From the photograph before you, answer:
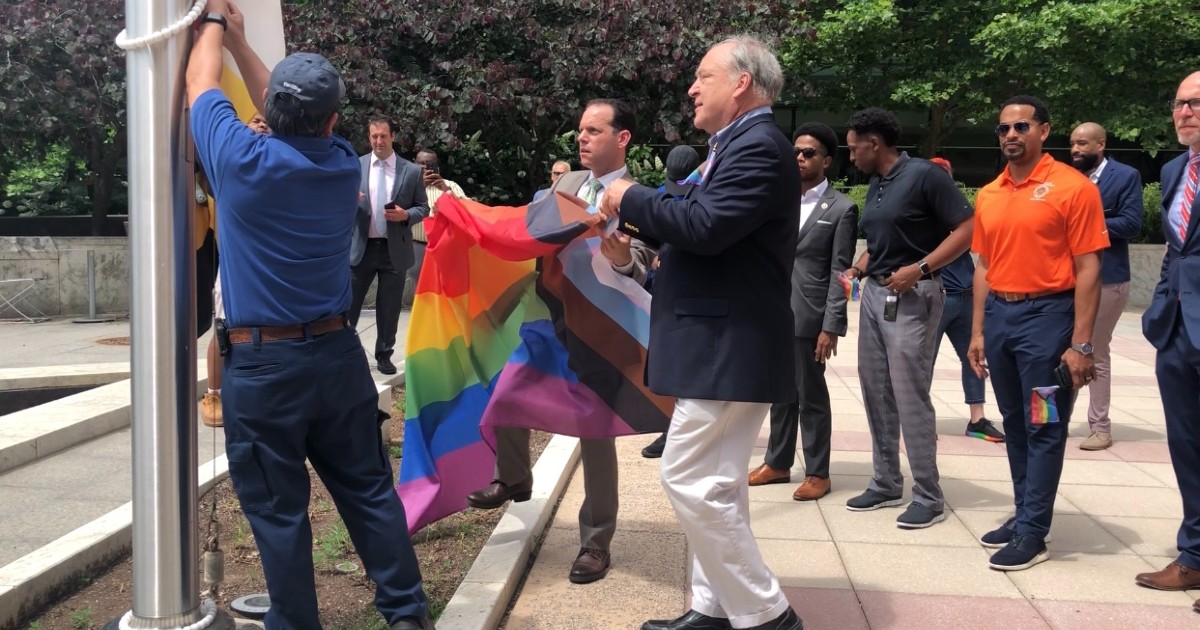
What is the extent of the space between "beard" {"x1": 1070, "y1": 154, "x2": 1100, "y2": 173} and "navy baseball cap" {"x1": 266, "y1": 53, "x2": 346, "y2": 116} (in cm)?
→ 574

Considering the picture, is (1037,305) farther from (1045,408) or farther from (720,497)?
(720,497)

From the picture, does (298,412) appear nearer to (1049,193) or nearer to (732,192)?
(732,192)

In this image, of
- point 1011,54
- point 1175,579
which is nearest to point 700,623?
point 1175,579

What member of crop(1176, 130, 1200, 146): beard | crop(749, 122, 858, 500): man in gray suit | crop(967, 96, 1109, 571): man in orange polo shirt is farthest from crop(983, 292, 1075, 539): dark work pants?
crop(749, 122, 858, 500): man in gray suit

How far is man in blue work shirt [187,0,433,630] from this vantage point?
2.97m

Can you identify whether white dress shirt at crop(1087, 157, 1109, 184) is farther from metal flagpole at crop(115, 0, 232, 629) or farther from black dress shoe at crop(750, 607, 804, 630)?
metal flagpole at crop(115, 0, 232, 629)

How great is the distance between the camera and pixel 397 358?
10227 mm

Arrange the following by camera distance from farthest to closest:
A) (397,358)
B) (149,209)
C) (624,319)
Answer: (397,358) < (624,319) < (149,209)

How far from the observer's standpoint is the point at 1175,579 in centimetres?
427

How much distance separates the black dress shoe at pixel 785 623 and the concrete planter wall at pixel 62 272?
12.8 meters

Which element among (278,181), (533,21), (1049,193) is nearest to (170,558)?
(278,181)

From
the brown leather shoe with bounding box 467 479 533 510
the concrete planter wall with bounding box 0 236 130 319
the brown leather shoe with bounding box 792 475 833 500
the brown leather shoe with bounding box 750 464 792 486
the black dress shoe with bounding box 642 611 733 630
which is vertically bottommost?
the concrete planter wall with bounding box 0 236 130 319

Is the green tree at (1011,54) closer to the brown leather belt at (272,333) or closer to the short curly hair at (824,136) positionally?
the short curly hair at (824,136)

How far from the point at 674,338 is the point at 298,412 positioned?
125 centimetres
